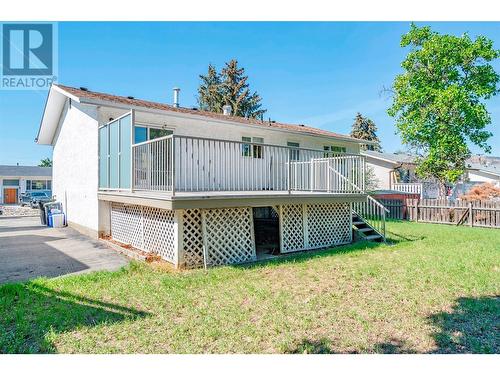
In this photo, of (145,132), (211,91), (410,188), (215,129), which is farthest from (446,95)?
(211,91)

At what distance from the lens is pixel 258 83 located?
3831cm

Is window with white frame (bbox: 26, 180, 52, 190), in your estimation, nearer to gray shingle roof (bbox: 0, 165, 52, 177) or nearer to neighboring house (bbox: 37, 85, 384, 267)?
gray shingle roof (bbox: 0, 165, 52, 177)

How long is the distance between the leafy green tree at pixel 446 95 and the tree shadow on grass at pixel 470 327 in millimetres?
15633

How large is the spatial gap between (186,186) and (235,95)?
2890 cm

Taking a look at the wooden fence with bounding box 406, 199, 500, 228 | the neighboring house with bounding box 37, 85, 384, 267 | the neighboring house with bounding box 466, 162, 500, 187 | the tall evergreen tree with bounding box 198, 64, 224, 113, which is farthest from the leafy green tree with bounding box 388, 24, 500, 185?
the tall evergreen tree with bounding box 198, 64, 224, 113

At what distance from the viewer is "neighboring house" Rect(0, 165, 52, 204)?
38719mm

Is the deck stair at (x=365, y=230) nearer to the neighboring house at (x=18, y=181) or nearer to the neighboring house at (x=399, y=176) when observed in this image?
the neighboring house at (x=399, y=176)

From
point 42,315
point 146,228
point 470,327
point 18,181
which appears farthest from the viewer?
point 18,181

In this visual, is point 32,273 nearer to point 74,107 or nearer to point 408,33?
point 74,107

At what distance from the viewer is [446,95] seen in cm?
1764

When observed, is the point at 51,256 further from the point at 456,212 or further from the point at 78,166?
the point at 456,212

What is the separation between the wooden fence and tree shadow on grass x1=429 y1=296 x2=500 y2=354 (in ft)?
38.4
